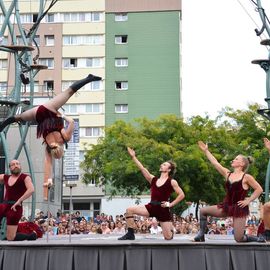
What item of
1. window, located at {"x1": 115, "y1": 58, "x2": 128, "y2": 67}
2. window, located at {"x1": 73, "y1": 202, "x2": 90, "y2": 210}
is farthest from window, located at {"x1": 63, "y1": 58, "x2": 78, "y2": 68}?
window, located at {"x1": 73, "y1": 202, "x2": 90, "y2": 210}

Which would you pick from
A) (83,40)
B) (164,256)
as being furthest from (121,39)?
(164,256)

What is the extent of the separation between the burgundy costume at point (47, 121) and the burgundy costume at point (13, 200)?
108cm

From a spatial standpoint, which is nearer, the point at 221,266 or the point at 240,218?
the point at 221,266

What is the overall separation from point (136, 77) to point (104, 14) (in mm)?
5842

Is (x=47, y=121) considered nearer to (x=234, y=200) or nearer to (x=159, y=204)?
(x=159, y=204)

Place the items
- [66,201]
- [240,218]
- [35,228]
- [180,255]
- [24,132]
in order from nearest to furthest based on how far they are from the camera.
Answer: [180,255], [240,218], [35,228], [24,132], [66,201]

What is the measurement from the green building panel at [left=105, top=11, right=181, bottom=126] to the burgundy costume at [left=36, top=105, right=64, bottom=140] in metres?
37.1

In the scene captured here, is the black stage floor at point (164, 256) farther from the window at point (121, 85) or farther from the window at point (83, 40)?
the window at point (83, 40)

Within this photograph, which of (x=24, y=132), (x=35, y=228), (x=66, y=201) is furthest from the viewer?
(x=66, y=201)

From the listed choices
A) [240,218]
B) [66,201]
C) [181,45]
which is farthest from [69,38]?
[240,218]

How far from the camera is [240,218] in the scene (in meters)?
9.47

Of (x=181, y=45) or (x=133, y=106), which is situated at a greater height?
(x=181, y=45)

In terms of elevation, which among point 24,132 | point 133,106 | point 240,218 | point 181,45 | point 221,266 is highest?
point 181,45

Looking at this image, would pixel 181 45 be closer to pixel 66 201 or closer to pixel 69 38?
pixel 69 38
